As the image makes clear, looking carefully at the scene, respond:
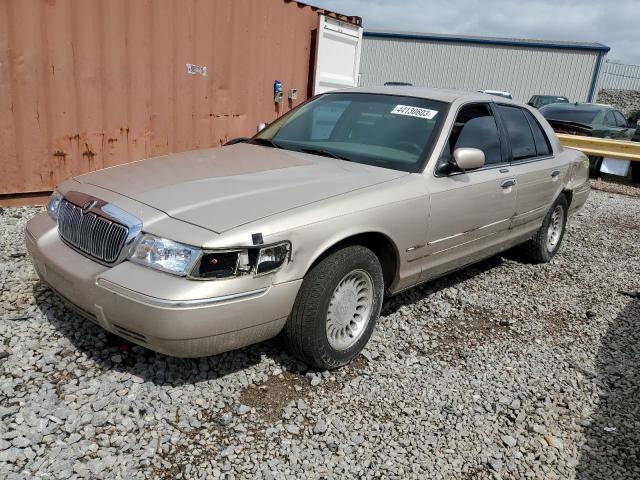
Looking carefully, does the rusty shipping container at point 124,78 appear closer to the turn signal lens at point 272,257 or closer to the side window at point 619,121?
the turn signal lens at point 272,257

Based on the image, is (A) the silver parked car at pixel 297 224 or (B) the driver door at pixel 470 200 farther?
(B) the driver door at pixel 470 200

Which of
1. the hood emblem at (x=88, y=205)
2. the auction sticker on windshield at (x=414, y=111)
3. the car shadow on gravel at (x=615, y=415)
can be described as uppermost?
the auction sticker on windshield at (x=414, y=111)

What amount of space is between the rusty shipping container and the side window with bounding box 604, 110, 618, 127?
336 inches

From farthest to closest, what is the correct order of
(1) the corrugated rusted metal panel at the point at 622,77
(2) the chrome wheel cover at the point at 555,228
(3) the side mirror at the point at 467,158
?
1. (1) the corrugated rusted metal panel at the point at 622,77
2. (2) the chrome wheel cover at the point at 555,228
3. (3) the side mirror at the point at 467,158

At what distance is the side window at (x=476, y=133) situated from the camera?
12.7ft

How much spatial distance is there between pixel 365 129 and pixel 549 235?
108 inches

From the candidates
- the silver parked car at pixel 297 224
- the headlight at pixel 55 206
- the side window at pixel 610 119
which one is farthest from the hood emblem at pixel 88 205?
the side window at pixel 610 119

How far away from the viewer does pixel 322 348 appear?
9.84ft

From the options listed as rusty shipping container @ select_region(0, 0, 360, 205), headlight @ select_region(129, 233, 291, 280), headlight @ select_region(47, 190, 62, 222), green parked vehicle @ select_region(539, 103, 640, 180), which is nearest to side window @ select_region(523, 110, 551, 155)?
headlight @ select_region(129, 233, 291, 280)

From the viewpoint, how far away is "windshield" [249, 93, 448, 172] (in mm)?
3688

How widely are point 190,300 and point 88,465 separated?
81cm

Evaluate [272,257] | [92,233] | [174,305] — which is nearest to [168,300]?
[174,305]

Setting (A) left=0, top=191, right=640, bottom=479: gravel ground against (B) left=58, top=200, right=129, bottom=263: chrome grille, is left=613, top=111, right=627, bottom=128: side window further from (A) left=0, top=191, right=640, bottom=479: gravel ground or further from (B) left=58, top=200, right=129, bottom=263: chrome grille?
(B) left=58, top=200, right=129, bottom=263: chrome grille

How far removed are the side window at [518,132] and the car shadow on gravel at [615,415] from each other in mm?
1637
